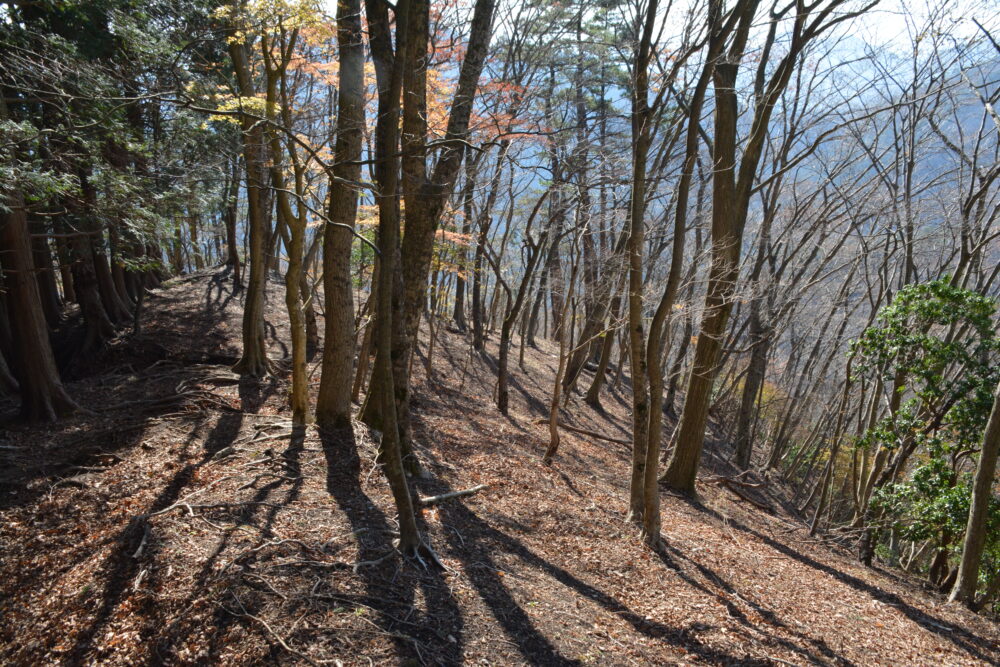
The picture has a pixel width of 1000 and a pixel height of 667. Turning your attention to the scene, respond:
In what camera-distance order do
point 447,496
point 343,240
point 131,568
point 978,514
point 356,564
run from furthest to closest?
point 978,514, point 343,240, point 447,496, point 356,564, point 131,568

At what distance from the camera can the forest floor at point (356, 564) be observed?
3521 millimetres

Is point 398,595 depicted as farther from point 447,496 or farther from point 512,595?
point 447,496

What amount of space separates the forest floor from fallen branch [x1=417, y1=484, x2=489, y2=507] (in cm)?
12

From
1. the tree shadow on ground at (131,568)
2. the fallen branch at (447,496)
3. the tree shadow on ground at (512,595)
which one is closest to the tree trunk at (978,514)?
the tree shadow on ground at (512,595)

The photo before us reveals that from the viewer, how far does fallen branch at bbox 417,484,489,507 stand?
5441 mm

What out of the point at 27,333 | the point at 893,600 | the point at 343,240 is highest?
the point at 343,240

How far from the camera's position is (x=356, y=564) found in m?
4.11

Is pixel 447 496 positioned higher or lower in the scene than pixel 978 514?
higher

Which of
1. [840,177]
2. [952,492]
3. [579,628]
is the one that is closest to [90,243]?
[579,628]

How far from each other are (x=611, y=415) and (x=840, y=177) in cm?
825

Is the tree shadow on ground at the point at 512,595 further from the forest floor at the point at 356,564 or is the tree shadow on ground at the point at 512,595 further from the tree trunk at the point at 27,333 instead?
the tree trunk at the point at 27,333

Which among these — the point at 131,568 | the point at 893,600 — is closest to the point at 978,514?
the point at 893,600

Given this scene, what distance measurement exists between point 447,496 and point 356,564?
1.69 meters

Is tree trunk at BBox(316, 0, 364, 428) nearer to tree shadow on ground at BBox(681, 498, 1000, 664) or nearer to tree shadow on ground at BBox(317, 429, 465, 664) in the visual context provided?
tree shadow on ground at BBox(317, 429, 465, 664)
